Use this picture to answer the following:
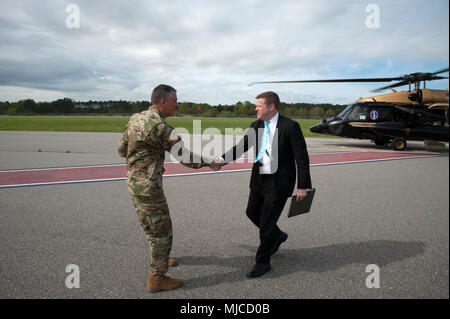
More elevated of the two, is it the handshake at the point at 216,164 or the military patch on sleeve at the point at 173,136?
the military patch on sleeve at the point at 173,136

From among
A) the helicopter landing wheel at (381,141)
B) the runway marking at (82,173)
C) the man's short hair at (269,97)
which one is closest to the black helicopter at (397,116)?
the helicopter landing wheel at (381,141)

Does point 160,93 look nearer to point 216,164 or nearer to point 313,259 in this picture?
point 216,164

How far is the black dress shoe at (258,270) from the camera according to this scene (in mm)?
2986

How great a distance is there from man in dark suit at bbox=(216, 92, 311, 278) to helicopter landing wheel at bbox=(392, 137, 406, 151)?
1241 cm

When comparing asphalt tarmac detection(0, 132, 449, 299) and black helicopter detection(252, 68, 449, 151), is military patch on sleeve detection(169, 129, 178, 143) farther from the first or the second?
black helicopter detection(252, 68, 449, 151)

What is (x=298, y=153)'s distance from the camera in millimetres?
2992

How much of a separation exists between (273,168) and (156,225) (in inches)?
52.2

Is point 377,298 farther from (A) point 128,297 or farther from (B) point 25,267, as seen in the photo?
(B) point 25,267

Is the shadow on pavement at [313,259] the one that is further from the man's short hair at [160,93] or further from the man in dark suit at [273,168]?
the man's short hair at [160,93]

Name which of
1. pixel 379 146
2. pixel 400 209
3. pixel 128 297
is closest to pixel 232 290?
pixel 128 297

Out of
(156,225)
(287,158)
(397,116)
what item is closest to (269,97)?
(287,158)

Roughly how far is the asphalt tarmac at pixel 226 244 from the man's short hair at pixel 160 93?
1789 mm

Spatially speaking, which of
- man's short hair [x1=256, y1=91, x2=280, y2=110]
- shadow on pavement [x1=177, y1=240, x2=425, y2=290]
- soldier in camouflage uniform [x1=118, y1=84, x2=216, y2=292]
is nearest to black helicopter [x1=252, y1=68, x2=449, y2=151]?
shadow on pavement [x1=177, y1=240, x2=425, y2=290]

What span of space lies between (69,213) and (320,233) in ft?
13.0
